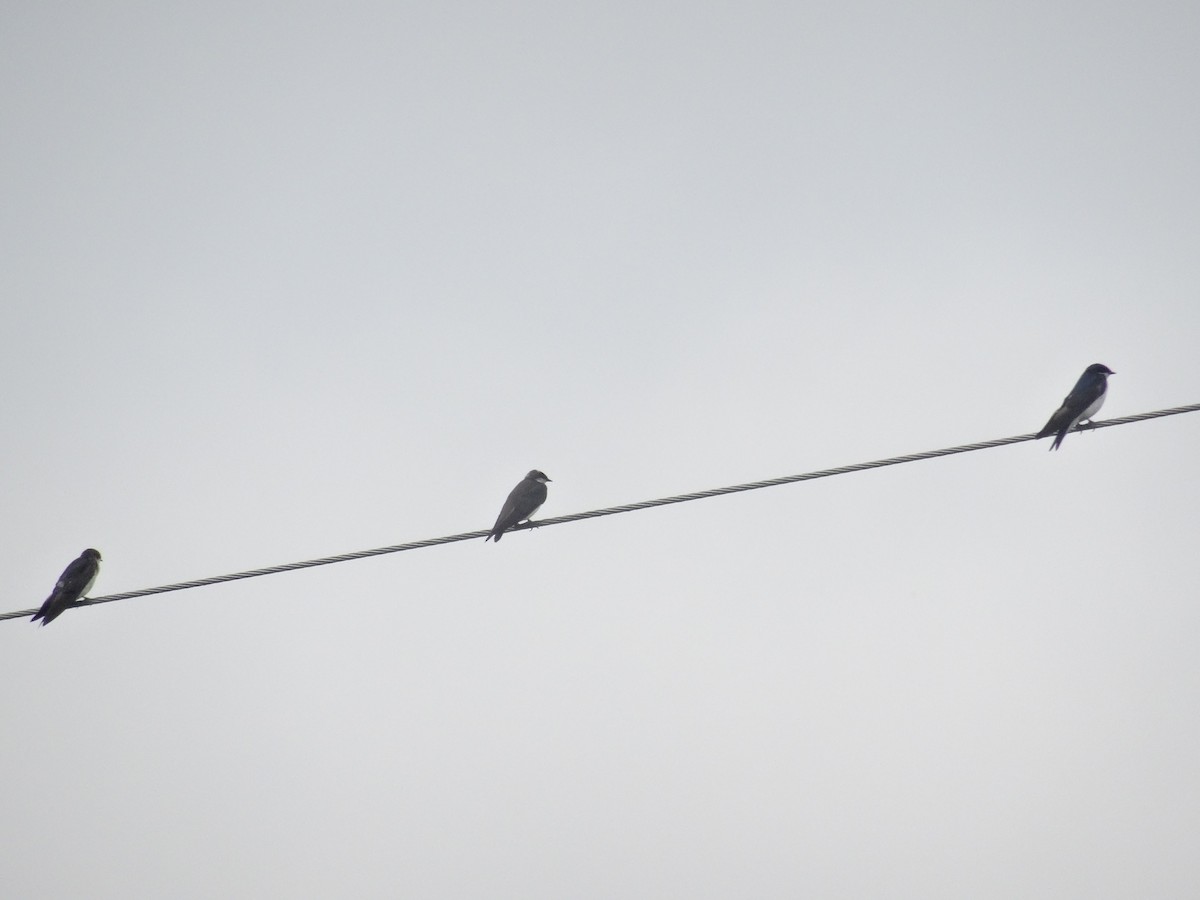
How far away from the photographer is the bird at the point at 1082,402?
10.0m

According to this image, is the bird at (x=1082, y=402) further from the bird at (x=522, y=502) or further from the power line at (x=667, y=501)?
the bird at (x=522, y=502)

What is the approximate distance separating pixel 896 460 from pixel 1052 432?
3013mm

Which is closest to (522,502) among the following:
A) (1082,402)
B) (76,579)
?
(76,579)

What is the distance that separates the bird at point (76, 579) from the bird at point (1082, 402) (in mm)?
10257

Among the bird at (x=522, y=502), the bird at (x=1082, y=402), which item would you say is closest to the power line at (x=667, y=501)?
the bird at (x=1082, y=402)

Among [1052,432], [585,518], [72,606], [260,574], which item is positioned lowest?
[72,606]

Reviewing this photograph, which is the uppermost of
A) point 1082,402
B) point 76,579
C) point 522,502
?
point 1082,402

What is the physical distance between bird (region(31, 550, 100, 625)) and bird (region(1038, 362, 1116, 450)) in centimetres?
1026

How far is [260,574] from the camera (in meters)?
7.75

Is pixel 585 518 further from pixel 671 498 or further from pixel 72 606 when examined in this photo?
pixel 72 606

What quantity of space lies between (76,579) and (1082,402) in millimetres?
11814

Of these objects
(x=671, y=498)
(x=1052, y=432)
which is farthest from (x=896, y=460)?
(x=1052, y=432)

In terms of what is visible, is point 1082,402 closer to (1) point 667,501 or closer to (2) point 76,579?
(1) point 667,501

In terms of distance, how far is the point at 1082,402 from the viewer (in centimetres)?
1090
